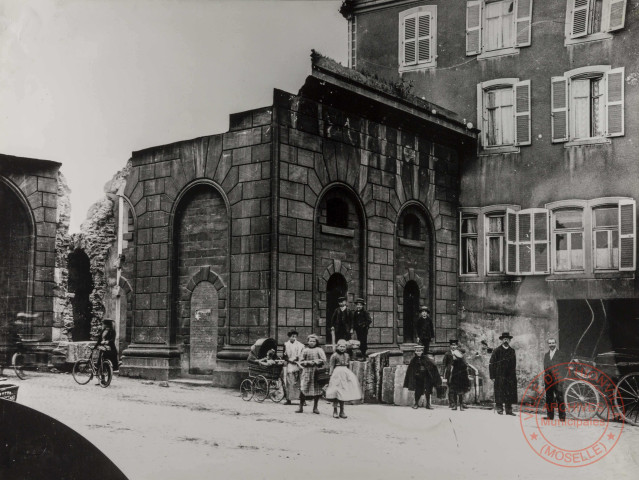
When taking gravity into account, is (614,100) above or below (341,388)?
above

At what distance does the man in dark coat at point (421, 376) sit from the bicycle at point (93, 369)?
146 inches

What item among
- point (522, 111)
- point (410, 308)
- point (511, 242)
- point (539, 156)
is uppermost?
point (522, 111)

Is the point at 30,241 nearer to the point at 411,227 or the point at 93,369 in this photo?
the point at 93,369

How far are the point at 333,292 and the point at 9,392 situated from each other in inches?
202

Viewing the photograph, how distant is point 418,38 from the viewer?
8.80m

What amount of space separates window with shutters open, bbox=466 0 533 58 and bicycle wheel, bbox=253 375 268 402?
479cm

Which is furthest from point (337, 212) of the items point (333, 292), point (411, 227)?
point (411, 227)

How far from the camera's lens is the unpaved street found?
6.53m

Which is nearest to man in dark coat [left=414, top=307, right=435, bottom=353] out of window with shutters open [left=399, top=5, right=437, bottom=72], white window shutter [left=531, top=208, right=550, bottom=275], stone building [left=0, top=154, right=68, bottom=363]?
white window shutter [left=531, top=208, right=550, bottom=275]

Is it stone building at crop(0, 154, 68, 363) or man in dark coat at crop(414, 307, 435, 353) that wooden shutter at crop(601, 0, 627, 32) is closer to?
man in dark coat at crop(414, 307, 435, 353)

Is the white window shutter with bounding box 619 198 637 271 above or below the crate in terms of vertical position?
above

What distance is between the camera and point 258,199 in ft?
34.4

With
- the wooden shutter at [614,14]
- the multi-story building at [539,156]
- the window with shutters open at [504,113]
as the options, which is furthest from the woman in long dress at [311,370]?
the wooden shutter at [614,14]

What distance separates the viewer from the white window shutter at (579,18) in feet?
24.3
